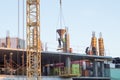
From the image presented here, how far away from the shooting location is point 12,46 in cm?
6531

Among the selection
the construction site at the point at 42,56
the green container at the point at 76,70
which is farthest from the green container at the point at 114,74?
the green container at the point at 76,70

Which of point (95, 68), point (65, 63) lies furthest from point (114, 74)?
point (65, 63)

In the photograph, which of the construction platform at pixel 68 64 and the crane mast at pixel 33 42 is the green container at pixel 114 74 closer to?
the construction platform at pixel 68 64

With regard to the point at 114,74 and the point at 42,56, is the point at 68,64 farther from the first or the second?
the point at 114,74

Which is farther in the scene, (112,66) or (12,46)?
(112,66)

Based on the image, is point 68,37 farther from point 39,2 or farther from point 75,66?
point 39,2

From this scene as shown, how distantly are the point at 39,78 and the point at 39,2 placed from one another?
44.8 feet

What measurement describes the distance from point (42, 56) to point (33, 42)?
26.6 ft

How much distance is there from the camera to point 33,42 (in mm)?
62719

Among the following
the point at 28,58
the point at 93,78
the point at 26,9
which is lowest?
the point at 93,78

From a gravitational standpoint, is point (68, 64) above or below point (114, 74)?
above

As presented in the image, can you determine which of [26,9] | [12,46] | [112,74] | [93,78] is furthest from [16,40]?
[112,74]

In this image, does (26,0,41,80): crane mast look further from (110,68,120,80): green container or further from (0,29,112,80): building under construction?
(110,68,120,80): green container

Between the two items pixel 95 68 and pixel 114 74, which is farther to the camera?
pixel 114 74
